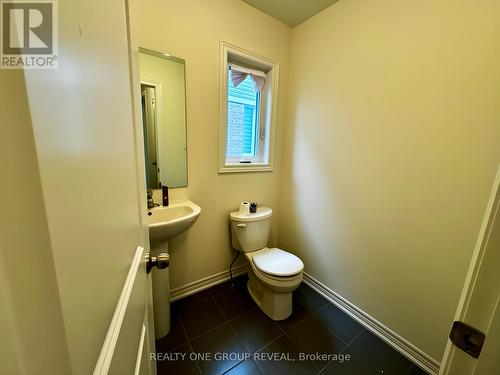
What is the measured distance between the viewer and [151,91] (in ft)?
4.50

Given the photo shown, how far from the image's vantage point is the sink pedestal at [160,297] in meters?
1.31

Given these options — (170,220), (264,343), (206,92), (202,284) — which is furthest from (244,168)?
(264,343)

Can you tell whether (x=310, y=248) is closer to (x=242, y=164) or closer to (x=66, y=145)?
(x=242, y=164)

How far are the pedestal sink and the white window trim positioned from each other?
53 cm

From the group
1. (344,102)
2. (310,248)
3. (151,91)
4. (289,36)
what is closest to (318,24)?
(289,36)

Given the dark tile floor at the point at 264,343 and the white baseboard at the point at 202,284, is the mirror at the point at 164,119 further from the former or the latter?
the dark tile floor at the point at 264,343

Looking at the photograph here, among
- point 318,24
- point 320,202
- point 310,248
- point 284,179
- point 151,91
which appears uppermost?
point 318,24

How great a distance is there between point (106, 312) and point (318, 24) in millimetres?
2143

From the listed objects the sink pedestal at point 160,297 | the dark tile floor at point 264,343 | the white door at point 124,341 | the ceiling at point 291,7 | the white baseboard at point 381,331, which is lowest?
the dark tile floor at point 264,343

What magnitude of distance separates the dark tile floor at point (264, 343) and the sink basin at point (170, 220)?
716mm

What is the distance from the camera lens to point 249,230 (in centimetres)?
172

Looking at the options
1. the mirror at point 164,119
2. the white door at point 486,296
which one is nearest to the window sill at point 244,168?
the mirror at point 164,119

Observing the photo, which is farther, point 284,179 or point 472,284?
point 284,179

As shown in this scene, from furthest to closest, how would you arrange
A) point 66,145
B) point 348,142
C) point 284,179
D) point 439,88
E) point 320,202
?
point 284,179
point 320,202
point 348,142
point 439,88
point 66,145
